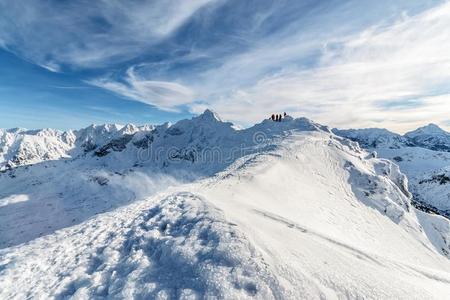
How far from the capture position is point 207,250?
1054cm

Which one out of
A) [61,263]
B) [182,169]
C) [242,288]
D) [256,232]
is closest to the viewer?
[242,288]

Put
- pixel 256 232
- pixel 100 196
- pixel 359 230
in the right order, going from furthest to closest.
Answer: pixel 100 196, pixel 359 230, pixel 256 232

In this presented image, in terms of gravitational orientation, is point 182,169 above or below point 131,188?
above

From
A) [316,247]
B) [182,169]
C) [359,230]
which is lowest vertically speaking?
[182,169]

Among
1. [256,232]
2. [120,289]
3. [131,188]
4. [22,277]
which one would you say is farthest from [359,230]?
[131,188]

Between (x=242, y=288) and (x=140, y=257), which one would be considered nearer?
(x=242, y=288)

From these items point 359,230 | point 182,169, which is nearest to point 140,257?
point 359,230

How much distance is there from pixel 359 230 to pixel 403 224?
1253 centimetres

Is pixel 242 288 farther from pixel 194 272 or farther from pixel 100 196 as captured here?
pixel 100 196

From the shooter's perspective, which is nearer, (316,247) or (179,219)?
(316,247)

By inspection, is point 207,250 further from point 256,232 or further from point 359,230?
point 359,230

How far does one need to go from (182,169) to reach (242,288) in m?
170

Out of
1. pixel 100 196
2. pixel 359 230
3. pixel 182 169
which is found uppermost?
pixel 359 230

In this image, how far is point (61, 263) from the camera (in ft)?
36.1
